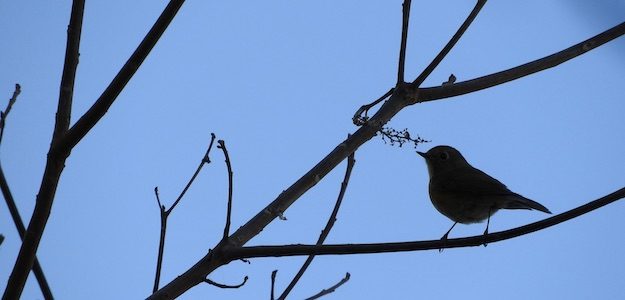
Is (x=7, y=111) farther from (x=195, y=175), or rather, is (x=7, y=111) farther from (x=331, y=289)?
(x=331, y=289)

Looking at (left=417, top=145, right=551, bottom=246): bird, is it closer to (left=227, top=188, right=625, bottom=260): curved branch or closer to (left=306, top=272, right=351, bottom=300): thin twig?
(left=306, top=272, right=351, bottom=300): thin twig

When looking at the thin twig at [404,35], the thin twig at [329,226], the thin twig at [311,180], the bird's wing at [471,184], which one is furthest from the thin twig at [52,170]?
the bird's wing at [471,184]

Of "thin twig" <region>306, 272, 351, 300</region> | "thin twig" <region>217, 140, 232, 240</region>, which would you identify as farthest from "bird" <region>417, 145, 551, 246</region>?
"thin twig" <region>217, 140, 232, 240</region>

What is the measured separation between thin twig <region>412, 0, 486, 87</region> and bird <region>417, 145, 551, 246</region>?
1.15 m

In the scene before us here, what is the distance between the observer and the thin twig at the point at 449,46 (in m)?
2.41

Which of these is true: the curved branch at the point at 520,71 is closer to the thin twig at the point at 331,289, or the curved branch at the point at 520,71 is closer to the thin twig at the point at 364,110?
the thin twig at the point at 364,110

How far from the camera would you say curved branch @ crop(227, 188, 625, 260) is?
6.13 feet

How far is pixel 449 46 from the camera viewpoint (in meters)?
2.47

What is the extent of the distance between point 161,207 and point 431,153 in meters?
→ 2.54

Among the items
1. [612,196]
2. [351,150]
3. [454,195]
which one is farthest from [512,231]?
[454,195]

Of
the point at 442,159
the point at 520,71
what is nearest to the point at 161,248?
the point at 520,71

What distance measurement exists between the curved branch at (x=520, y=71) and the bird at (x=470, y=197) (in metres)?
0.87

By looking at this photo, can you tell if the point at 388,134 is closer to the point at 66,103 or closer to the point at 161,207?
the point at 161,207

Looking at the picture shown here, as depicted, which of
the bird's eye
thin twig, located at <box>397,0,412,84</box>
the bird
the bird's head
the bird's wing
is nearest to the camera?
thin twig, located at <box>397,0,412,84</box>
